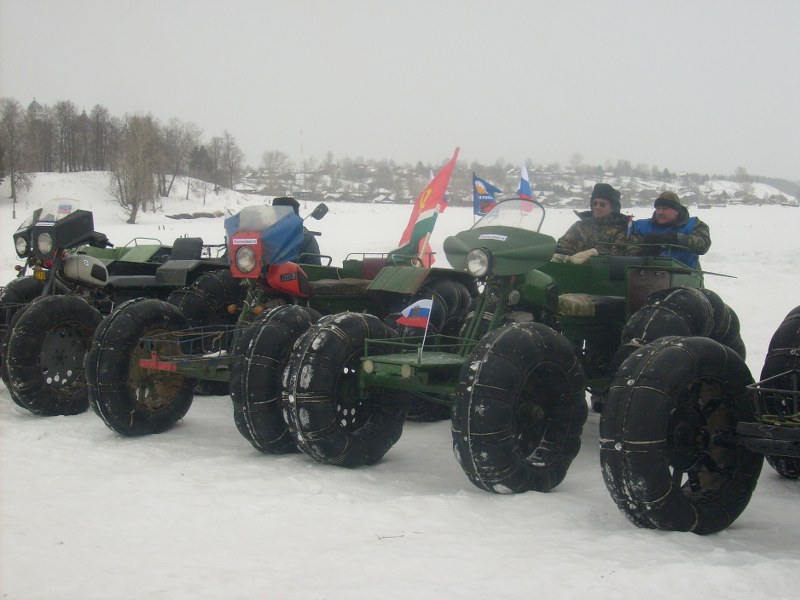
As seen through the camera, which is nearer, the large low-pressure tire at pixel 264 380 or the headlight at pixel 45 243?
the large low-pressure tire at pixel 264 380

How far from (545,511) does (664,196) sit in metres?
4.71

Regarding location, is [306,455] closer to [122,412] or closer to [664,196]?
[122,412]

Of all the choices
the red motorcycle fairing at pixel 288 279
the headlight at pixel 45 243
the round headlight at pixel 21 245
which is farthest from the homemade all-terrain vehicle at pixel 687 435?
the round headlight at pixel 21 245

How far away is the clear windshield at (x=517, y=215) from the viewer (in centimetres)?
718

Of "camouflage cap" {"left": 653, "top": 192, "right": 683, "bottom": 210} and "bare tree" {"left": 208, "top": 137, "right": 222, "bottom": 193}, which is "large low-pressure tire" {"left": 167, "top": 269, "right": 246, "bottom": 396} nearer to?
"bare tree" {"left": 208, "top": 137, "right": 222, "bottom": 193}

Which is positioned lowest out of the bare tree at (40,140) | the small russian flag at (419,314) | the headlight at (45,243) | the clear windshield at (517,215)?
the small russian flag at (419,314)

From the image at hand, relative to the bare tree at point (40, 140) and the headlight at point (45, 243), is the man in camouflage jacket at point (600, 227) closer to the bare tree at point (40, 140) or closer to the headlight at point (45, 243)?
the headlight at point (45, 243)

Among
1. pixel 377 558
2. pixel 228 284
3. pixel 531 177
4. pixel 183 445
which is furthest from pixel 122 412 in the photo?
pixel 531 177

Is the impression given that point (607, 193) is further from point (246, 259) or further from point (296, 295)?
point (246, 259)

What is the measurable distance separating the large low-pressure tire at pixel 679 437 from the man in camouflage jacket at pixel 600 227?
3959 mm

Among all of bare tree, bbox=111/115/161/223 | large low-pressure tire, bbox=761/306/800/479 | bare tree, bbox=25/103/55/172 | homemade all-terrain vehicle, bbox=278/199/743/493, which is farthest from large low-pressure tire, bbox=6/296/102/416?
bare tree, bbox=111/115/161/223

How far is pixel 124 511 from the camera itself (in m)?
5.47

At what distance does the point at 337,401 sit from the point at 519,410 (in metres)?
1.58

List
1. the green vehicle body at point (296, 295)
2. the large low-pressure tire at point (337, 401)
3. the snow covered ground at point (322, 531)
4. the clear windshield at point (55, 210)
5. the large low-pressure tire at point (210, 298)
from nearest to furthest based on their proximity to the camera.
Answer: the snow covered ground at point (322, 531) → the large low-pressure tire at point (337, 401) → the green vehicle body at point (296, 295) → the large low-pressure tire at point (210, 298) → the clear windshield at point (55, 210)
